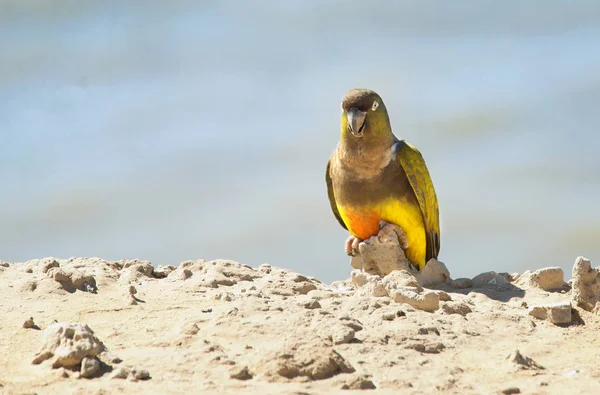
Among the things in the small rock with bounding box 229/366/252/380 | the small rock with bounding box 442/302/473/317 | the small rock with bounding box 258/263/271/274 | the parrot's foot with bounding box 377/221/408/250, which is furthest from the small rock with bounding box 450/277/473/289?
the small rock with bounding box 229/366/252/380

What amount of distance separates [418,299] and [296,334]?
1894 mm

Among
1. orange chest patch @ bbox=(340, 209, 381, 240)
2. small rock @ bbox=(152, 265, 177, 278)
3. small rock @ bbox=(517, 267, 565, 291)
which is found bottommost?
small rock @ bbox=(517, 267, 565, 291)

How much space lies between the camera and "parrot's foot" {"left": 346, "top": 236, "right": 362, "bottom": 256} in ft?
31.9

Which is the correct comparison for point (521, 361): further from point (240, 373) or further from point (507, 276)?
point (507, 276)

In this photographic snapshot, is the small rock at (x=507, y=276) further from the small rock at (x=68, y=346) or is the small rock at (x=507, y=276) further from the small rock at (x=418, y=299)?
the small rock at (x=68, y=346)

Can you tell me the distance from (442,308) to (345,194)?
2.44m

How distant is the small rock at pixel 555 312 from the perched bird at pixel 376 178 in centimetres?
229

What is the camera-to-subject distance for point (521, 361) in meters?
5.98

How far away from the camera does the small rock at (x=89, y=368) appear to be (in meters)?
5.43

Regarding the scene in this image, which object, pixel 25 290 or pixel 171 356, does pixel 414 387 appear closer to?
pixel 171 356

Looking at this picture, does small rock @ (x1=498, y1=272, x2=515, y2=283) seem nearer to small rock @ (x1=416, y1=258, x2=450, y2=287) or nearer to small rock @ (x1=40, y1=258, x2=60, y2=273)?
small rock @ (x1=416, y1=258, x2=450, y2=287)

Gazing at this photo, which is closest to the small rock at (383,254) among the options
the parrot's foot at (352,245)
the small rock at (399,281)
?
the parrot's foot at (352,245)

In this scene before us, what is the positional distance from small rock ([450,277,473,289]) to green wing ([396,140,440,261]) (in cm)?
80

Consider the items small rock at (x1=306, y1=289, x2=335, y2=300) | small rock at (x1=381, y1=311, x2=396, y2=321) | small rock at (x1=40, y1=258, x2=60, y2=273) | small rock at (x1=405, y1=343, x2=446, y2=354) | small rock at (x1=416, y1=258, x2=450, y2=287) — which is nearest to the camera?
small rock at (x1=405, y1=343, x2=446, y2=354)
